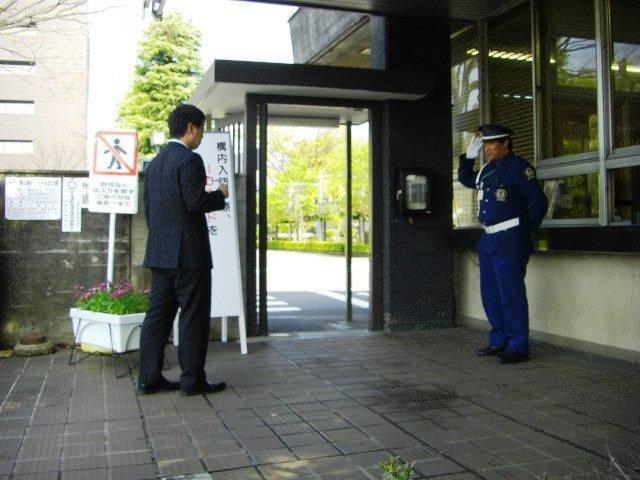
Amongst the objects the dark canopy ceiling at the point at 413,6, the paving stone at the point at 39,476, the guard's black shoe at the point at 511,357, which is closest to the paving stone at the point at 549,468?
the paving stone at the point at 39,476

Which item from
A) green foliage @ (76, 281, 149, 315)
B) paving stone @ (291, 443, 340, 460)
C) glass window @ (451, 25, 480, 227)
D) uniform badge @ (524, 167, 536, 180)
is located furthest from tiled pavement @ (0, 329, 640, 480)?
glass window @ (451, 25, 480, 227)

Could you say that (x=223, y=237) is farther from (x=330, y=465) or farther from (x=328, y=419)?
(x=330, y=465)

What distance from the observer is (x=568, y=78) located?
636 centimetres

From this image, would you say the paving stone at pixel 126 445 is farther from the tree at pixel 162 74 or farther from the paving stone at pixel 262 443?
the tree at pixel 162 74

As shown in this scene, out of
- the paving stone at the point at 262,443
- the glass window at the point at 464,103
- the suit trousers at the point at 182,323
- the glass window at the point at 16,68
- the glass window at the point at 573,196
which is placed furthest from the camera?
the glass window at the point at 16,68

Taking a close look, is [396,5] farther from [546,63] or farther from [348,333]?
[348,333]

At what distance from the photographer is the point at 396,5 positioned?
22.8 ft

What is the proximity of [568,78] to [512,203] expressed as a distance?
158 cm

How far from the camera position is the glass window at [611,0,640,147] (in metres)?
5.63

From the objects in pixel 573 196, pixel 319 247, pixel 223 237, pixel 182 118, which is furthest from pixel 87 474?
pixel 319 247

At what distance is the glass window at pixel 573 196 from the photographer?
19.6 ft

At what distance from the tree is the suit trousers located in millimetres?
30679

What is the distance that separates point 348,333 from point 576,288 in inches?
92.5

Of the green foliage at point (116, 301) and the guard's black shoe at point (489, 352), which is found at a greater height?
the green foliage at point (116, 301)
